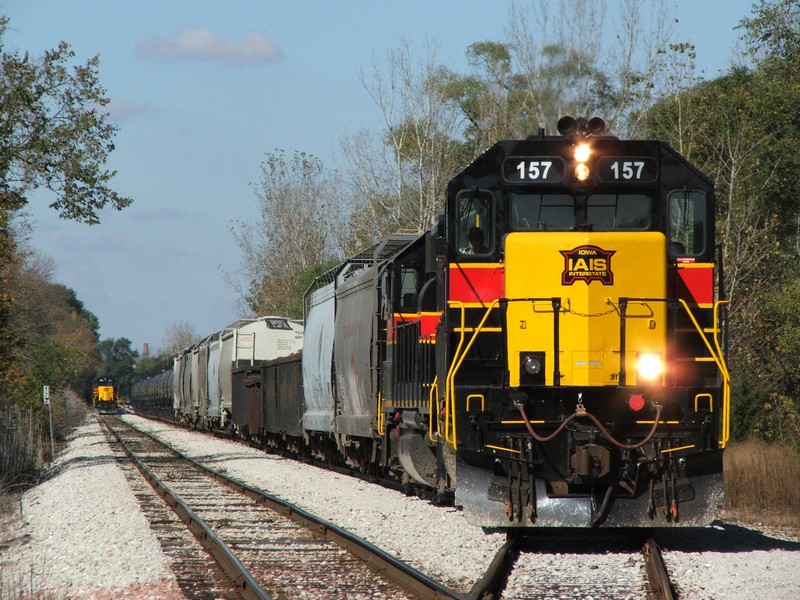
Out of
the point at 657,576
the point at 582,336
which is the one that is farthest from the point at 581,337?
the point at 657,576

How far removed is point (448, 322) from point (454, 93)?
3120cm

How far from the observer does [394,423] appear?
48.9 ft

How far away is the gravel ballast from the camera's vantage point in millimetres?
8422

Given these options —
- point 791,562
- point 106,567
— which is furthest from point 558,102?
point 106,567

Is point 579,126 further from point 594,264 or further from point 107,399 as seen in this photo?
point 107,399

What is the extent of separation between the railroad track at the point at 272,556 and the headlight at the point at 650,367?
2763 mm

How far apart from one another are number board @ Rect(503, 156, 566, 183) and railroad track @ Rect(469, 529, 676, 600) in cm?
334

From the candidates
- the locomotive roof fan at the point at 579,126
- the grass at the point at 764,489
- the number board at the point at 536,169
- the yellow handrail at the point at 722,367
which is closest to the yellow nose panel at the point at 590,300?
the yellow handrail at the point at 722,367

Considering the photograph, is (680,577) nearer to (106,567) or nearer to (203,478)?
(106,567)

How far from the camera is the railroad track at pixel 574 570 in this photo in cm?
780

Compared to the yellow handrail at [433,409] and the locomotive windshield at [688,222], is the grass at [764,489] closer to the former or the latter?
the yellow handrail at [433,409]

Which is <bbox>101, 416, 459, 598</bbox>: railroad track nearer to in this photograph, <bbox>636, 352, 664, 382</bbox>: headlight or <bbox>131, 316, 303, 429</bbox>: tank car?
<bbox>636, 352, 664, 382</bbox>: headlight

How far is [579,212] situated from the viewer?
9.91 meters

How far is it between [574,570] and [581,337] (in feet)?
6.76
